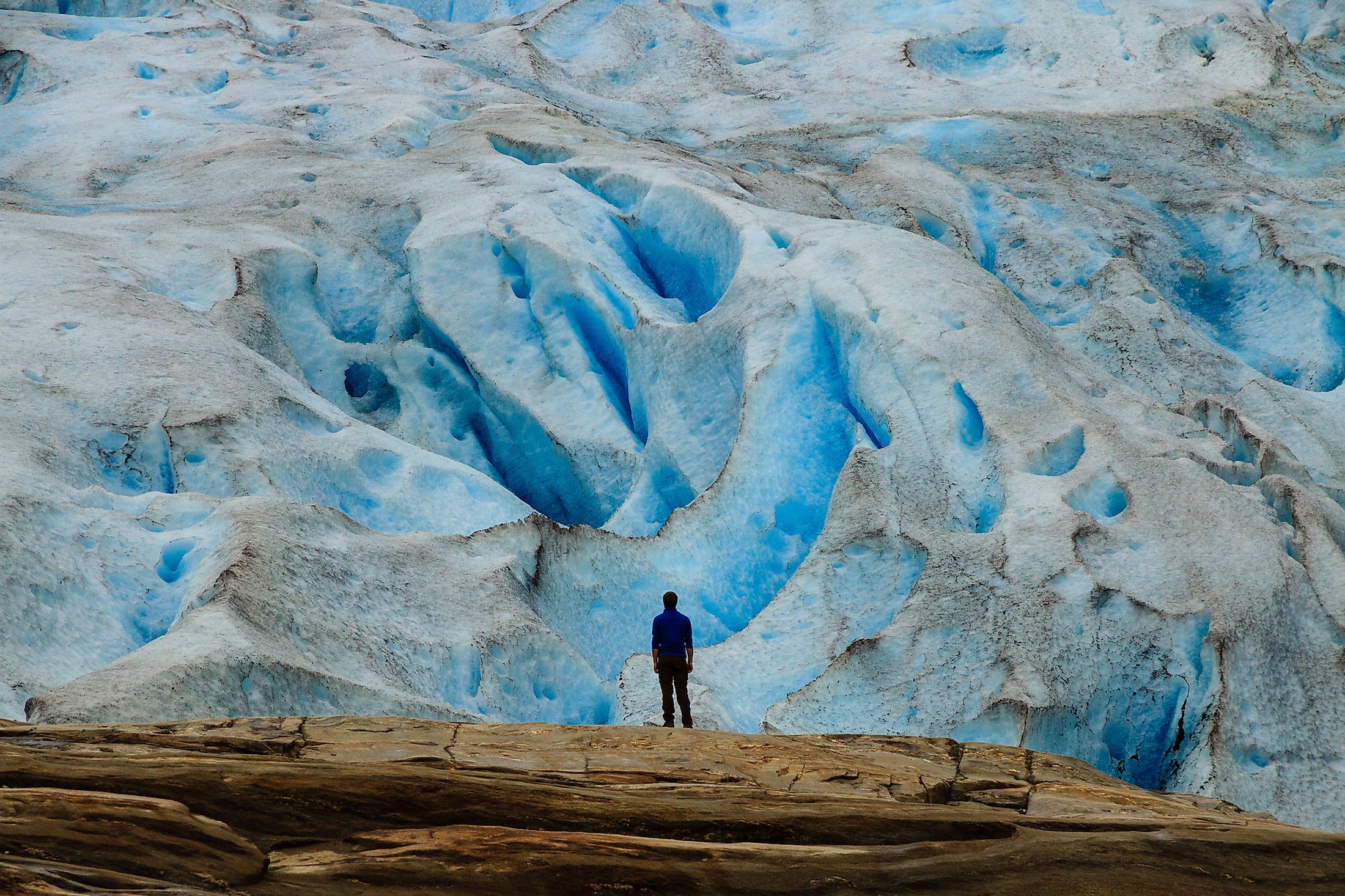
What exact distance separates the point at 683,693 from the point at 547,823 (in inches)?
135

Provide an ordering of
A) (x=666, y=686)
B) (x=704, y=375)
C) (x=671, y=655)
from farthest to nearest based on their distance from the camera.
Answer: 1. (x=704, y=375)
2. (x=666, y=686)
3. (x=671, y=655)

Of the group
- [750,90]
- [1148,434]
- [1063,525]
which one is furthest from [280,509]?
[750,90]

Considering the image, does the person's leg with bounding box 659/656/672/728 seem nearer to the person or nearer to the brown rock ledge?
the person

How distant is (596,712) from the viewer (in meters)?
10.6

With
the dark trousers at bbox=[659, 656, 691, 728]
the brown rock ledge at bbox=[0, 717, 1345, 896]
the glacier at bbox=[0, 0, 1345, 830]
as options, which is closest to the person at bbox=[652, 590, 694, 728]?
the dark trousers at bbox=[659, 656, 691, 728]

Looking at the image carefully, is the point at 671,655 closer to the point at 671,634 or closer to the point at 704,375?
the point at 671,634

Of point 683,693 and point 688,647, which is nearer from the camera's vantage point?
point 683,693

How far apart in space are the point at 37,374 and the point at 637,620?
6.60 meters

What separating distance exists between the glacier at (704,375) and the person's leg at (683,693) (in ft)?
3.75

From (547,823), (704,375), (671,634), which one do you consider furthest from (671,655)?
(704,375)

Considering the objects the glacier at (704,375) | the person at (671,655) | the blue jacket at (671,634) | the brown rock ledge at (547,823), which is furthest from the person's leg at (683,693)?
the brown rock ledge at (547,823)

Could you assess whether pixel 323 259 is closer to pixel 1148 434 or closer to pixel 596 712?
pixel 596 712

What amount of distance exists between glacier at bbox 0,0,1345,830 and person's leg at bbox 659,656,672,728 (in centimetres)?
111

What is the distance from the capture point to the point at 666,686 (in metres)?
9.00
